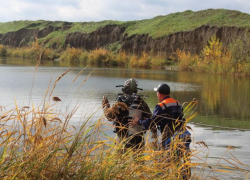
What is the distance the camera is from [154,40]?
6994cm

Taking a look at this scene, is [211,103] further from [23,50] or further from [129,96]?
[23,50]

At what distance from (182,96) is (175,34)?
47564mm

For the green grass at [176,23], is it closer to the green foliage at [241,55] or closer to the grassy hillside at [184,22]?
the grassy hillside at [184,22]

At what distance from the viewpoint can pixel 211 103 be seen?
17.1m

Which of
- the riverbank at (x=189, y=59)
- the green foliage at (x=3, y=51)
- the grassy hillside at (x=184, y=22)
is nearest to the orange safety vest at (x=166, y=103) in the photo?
the riverbank at (x=189, y=59)

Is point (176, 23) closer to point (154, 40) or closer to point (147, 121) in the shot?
point (154, 40)

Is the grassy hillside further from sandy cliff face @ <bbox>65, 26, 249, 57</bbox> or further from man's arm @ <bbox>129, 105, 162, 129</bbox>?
man's arm @ <bbox>129, 105, 162, 129</bbox>

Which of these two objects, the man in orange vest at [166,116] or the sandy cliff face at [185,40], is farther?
the sandy cliff face at [185,40]

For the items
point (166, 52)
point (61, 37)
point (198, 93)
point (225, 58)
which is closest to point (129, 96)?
point (198, 93)

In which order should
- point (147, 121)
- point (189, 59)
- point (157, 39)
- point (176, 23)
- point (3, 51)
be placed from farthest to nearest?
point (3, 51), point (176, 23), point (157, 39), point (189, 59), point (147, 121)

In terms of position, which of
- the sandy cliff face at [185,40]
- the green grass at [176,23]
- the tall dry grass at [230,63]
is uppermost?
the green grass at [176,23]

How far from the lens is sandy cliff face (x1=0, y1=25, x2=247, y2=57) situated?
2319 inches

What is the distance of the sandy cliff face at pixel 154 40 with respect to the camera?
58897 mm

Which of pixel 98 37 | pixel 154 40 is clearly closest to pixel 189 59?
pixel 154 40
